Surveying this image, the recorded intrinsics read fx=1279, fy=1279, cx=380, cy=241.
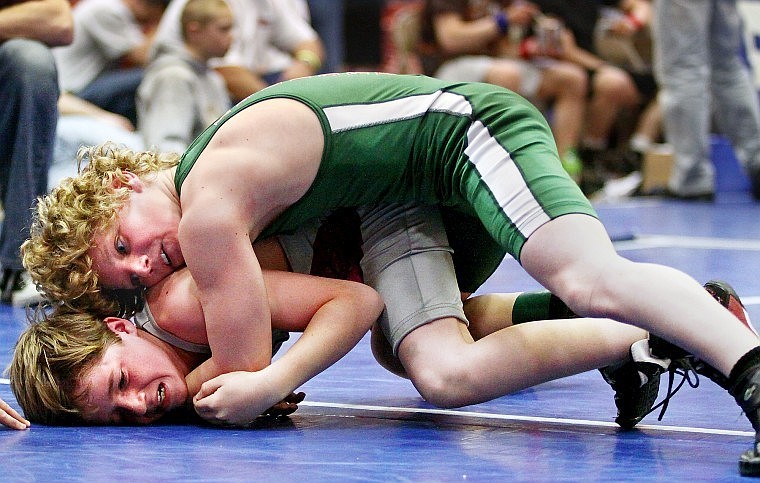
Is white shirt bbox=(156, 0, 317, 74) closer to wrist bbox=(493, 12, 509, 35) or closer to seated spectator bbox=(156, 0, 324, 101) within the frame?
seated spectator bbox=(156, 0, 324, 101)

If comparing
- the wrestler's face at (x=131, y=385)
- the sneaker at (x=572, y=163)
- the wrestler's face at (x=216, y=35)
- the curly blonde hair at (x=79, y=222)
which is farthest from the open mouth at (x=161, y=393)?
the sneaker at (x=572, y=163)

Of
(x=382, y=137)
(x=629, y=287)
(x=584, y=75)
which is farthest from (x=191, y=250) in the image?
(x=584, y=75)

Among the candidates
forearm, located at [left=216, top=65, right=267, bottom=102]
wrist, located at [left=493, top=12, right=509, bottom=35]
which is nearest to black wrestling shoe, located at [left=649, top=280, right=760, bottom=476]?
forearm, located at [left=216, top=65, right=267, bottom=102]

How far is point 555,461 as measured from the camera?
193 centimetres

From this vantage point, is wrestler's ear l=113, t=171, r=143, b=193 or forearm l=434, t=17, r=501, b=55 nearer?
wrestler's ear l=113, t=171, r=143, b=193

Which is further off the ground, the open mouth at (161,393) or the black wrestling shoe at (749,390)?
the black wrestling shoe at (749,390)

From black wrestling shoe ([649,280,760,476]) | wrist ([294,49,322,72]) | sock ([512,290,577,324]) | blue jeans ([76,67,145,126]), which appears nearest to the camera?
black wrestling shoe ([649,280,760,476])

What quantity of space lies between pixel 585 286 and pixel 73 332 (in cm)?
91

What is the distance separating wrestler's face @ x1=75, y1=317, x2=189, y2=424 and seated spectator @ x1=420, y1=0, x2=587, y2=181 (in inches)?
212

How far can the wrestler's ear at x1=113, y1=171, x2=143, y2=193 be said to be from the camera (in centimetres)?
236

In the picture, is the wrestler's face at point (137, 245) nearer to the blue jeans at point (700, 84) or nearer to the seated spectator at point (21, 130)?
the seated spectator at point (21, 130)

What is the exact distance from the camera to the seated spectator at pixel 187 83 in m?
5.52

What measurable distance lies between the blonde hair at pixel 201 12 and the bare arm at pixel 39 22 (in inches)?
71.9

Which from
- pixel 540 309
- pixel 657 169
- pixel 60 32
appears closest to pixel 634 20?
pixel 657 169
